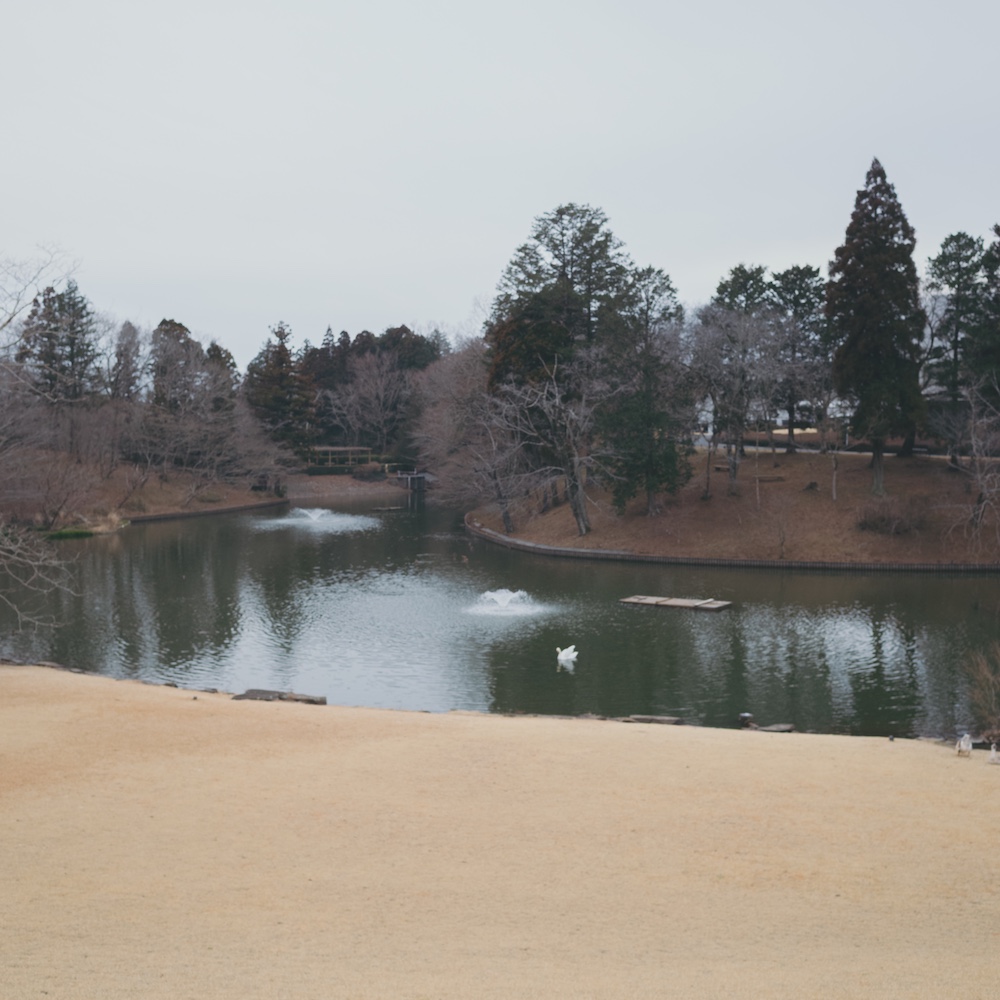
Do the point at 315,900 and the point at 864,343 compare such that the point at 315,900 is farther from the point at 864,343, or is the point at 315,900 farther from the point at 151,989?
the point at 864,343

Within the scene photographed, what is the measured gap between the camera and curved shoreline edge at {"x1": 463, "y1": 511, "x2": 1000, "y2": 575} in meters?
30.2

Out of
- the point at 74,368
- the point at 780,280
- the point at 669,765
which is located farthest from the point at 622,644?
the point at 74,368

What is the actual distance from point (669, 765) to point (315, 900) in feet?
16.4

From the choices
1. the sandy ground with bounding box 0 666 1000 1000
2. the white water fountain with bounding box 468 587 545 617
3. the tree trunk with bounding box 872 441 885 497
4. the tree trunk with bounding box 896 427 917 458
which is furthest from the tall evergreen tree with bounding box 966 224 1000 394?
the sandy ground with bounding box 0 666 1000 1000

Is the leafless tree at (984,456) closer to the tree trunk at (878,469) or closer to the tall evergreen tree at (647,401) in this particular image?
the tree trunk at (878,469)

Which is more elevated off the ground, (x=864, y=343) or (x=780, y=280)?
(x=780, y=280)

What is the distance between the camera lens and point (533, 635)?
21531 millimetres

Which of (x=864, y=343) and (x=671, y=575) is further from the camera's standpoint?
(x=864, y=343)

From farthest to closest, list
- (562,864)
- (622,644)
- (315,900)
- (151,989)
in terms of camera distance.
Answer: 1. (622,644)
2. (562,864)
3. (315,900)
4. (151,989)

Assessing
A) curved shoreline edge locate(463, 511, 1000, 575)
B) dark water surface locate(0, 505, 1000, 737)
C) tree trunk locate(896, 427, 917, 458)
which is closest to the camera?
dark water surface locate(0, 505, 1000, 737)

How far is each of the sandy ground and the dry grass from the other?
68.7 feet

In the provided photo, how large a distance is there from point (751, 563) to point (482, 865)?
25776mm

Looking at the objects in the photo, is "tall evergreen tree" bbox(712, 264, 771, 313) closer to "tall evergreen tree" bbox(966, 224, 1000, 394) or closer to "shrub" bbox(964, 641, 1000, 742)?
"tall evergreen tree" bbox(966, 224, 1000, 394)

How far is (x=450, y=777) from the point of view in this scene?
33.4ft
